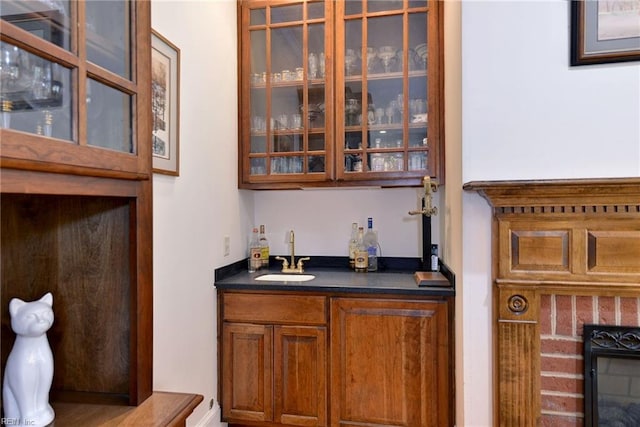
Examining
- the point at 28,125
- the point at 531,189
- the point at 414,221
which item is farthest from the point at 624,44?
the point at 28,125

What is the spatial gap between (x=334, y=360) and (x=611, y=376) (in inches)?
47.9

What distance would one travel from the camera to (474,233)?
1.57 metres

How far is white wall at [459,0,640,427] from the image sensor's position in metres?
1.45

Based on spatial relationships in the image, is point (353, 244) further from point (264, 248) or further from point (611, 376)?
point (611, 376)

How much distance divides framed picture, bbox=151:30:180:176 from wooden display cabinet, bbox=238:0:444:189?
740mm

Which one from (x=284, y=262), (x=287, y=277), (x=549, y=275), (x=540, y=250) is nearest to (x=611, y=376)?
(x=549, y=275)

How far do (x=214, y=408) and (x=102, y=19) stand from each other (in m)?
1.95

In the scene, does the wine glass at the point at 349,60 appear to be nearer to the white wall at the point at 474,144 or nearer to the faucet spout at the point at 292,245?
the white wall at the point at 474,144

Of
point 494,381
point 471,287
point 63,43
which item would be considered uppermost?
point 63,43

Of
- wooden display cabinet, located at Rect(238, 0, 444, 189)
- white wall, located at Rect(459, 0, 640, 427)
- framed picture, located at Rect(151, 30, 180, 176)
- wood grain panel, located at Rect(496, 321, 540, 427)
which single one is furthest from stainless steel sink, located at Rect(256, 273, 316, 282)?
wood grain panel, located at Rect(496, 321, 540, 427)

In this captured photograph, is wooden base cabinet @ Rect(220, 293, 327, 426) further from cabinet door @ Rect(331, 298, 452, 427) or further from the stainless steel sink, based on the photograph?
the stainless steel sink

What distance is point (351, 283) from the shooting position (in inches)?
80.5

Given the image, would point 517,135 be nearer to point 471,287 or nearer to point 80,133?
point 471,287

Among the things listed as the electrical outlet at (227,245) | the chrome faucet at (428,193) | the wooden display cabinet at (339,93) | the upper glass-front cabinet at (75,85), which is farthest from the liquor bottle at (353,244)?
the upper glass-front cabinet at (75,85)
